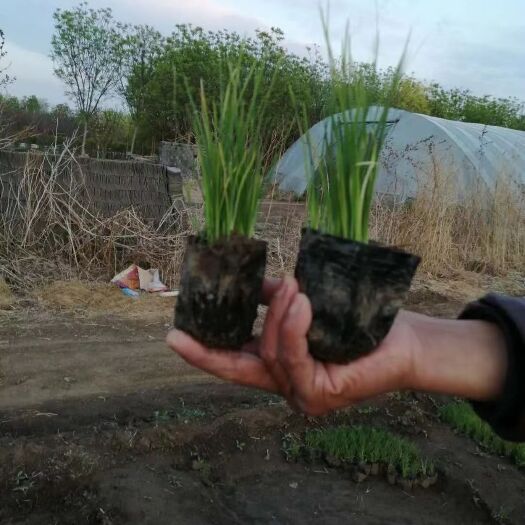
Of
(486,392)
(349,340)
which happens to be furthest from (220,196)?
(486,392)

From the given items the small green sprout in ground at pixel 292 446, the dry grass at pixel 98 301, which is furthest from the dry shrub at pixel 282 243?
the small green sprout in ground at pixel 292 446

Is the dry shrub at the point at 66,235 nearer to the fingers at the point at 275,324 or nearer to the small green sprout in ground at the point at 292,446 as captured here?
the small green sprout in ground at the point at 292,446

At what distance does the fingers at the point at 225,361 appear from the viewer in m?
1.39

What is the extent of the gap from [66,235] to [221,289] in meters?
5.27

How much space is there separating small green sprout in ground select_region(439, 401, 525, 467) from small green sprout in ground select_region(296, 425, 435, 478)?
1.53ft

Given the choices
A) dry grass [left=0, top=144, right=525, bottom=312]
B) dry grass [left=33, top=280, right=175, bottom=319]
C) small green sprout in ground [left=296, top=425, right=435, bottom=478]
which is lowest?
small green sprout in ground [left=296, top=425, right=435, bottom=478]

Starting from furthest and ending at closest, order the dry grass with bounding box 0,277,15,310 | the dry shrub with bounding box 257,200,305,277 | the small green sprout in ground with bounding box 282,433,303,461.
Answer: the dry shrub with bounding box 257,200,305,277 < the dry grass with bounding box 0,277,15,310 < the small green sprout in ground with bounding box 282,433,303,461

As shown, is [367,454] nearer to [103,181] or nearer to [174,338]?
[174,338]

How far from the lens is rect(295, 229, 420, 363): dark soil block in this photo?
1305 millimetres

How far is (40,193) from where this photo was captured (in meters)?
6.16

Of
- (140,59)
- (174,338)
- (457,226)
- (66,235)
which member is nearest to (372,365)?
(174,338)

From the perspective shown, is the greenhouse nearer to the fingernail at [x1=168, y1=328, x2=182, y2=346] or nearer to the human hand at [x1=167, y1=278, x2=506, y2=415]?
the human hand at [x1=167, y1=278, x2=506, y2=415]

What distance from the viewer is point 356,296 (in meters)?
1.31

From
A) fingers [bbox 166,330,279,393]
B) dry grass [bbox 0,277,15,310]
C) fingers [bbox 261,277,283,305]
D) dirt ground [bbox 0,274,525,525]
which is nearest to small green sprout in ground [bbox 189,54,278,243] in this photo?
fingers [bbox 261,277,283,305]
